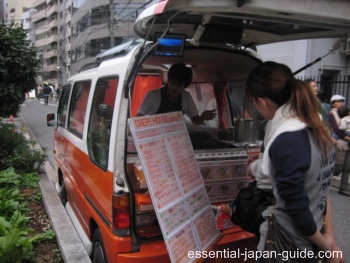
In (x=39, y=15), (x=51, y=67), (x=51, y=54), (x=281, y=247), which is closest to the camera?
(x=281, y=247)

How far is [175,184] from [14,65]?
440cm

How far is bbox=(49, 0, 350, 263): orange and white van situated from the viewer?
87.7 inches

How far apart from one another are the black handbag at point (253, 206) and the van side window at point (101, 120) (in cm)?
105

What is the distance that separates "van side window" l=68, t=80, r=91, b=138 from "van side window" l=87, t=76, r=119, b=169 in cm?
43

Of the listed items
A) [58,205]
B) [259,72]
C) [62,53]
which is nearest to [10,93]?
[58,205]

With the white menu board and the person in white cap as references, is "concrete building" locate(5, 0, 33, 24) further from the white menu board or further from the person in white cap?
the white menu board

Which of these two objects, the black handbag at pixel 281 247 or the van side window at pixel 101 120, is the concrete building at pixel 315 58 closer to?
the van side window at pixel 101 120

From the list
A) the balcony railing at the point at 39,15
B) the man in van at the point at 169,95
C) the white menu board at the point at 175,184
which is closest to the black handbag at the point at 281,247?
the white menu board at the point at 175,184

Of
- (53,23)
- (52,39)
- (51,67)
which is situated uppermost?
(53,23)

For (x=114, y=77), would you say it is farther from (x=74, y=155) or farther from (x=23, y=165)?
(x=23, y=165)

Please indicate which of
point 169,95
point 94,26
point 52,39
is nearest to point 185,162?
point 169,95

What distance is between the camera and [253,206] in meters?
2.08

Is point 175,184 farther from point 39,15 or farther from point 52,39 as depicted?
point 39,15

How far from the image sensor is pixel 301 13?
184 cm
